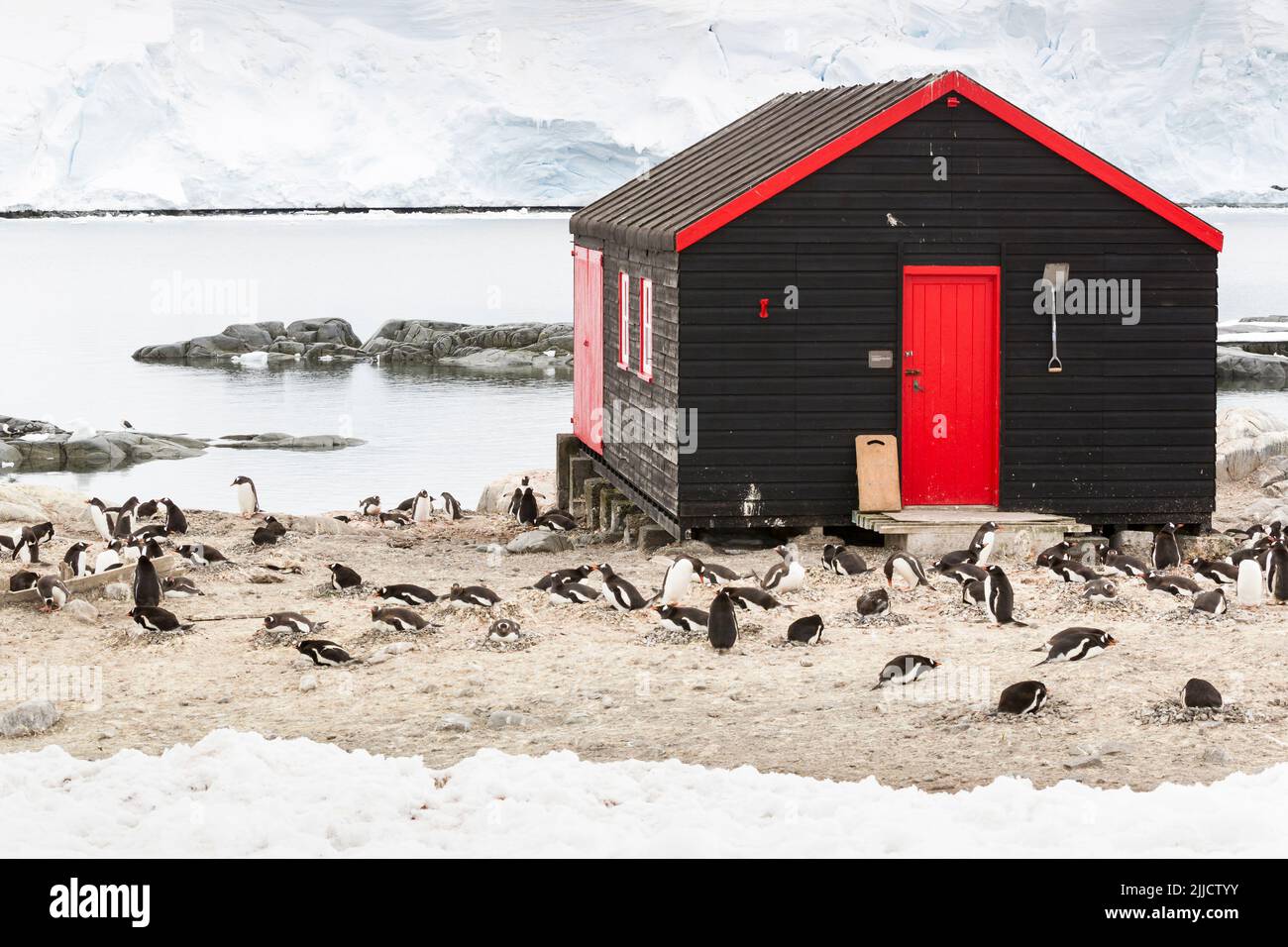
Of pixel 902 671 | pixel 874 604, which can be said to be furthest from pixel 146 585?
pixel 902 671

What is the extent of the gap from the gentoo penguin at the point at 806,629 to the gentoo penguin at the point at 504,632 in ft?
7.06

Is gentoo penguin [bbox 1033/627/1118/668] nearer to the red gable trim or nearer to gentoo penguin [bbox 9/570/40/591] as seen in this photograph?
the red gable trim

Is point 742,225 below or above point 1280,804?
above

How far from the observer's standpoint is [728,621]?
1277 centimetres

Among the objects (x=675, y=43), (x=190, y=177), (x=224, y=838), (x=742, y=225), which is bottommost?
(x=224, y=838)

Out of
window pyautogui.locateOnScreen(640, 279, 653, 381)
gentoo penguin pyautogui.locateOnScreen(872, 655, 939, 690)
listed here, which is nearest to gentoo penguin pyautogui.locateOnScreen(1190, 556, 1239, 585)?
gentoo penguin pyautogui.locateOnScreen(872, 655, 939, 690)

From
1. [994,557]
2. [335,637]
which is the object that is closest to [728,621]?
[335,637]

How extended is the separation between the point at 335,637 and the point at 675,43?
160 metres

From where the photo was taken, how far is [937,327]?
55.3 feet

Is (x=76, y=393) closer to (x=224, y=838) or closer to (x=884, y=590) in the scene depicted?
(x=884, y=590)

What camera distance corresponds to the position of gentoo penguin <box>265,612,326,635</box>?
13.6m

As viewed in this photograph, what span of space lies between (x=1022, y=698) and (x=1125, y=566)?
525 cm

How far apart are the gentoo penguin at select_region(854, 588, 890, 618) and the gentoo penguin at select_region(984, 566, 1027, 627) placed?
0.84m
